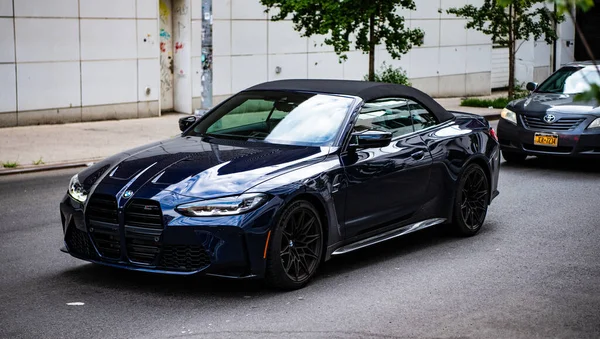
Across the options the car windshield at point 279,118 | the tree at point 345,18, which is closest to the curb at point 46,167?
the car windshield at point 279,118

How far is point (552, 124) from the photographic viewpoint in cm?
1475

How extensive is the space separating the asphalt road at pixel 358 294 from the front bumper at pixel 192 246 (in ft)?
0.87

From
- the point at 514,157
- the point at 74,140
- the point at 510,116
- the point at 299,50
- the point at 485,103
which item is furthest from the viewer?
the point at 485,103

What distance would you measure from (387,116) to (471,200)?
5.10 feet

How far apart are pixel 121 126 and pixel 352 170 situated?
13.0m

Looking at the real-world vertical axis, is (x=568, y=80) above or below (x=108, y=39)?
below

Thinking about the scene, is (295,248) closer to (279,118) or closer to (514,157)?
(279,118)

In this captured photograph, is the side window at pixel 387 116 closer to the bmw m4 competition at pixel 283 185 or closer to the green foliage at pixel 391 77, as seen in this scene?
the bmw m4 competition at pixel 283 185

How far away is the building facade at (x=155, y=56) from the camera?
1969cm

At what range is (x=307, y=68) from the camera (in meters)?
25.7

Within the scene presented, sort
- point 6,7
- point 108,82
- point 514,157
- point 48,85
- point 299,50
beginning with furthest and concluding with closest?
point 299,50
point 108,82
point 48,85
point 6,7
point 514,157

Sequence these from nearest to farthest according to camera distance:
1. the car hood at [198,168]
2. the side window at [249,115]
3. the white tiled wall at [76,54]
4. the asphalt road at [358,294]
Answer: the asphalt road at [358,294], the car hood at [198,168], the side window at [249,115], the white tiled wall at [76,54]

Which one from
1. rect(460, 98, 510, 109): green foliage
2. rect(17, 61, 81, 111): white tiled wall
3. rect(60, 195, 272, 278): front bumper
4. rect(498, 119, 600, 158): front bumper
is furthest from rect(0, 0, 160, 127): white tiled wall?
rect(60, 195, 272, 278): front bumper

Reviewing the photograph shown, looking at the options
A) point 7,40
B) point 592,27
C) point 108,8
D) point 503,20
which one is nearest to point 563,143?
point 108,8
